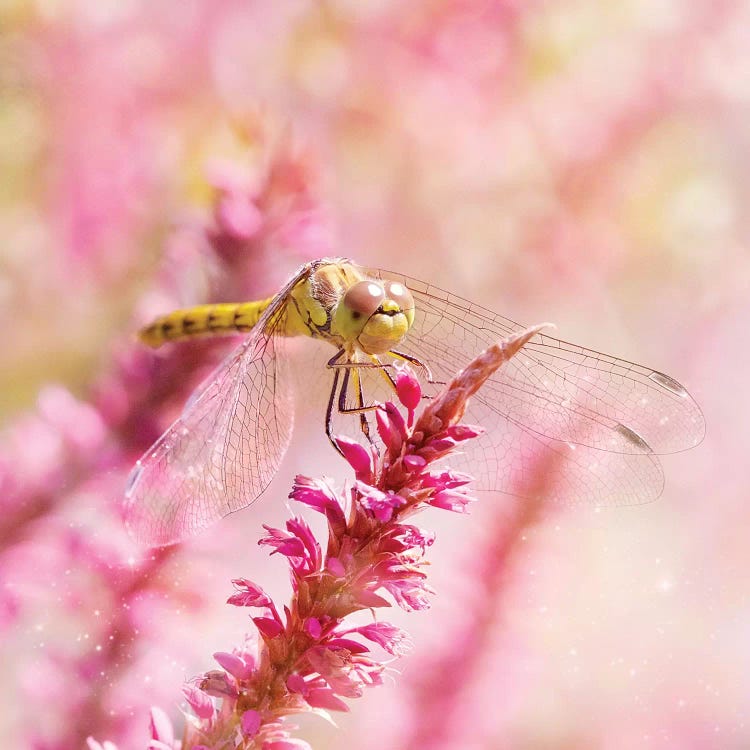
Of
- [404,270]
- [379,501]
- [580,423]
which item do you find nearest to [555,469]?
[580,423]

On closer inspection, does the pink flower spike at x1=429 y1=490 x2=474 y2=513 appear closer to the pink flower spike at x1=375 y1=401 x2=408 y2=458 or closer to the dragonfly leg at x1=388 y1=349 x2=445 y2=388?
the pink flower spike at x1=375 y1=401 x2=408 y2=458

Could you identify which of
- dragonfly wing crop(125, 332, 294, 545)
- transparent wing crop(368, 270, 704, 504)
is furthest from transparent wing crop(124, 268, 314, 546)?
transparent wing crop(368, 270, 704, 504)

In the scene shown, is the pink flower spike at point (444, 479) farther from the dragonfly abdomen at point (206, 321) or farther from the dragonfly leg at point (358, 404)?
the dragonfly abdomen at point (206, 321)

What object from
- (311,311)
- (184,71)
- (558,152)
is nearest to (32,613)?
(311,311)

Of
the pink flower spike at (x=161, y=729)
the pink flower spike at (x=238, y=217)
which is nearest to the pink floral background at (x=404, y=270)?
the pink flower spike at (x=238, y=217)

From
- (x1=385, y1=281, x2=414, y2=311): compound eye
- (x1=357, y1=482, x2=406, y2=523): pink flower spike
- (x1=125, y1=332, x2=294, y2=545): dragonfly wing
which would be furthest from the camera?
(x1=385, y1=281, x2=414, y2=311): compound eye

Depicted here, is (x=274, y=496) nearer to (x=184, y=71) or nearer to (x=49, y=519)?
(x=49, y=519)
